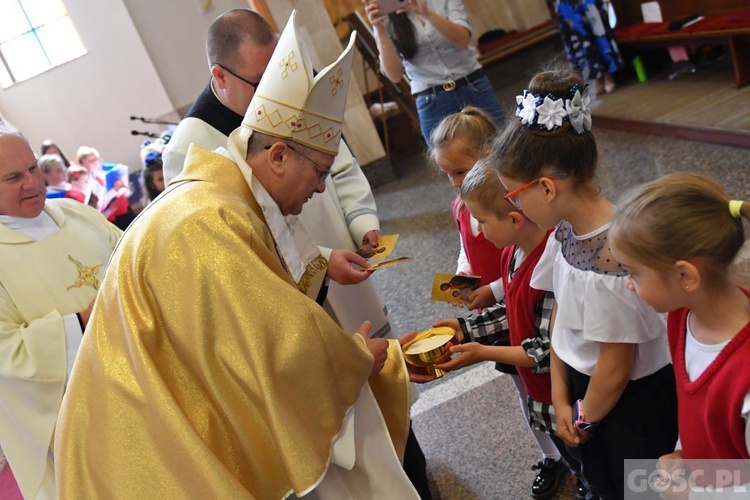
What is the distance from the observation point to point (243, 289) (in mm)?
1586

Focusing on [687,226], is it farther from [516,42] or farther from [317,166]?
[516,42]

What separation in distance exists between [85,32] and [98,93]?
0.61 metres

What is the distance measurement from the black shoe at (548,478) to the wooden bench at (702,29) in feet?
A: 11.4

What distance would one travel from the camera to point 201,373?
161 cm

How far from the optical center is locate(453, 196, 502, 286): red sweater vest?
234 cm

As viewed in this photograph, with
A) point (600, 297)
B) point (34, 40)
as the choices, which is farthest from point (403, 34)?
point (34, 40)

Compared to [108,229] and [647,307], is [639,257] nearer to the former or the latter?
[647,307]

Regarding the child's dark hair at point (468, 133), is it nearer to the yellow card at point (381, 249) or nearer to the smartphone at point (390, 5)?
the yellow card at point (381, 249)

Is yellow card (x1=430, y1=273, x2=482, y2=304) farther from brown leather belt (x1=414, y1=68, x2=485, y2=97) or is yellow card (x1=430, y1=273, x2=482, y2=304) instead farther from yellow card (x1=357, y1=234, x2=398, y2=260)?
brown leather belt (x1=414, y1=68, x2=485, y2=97)

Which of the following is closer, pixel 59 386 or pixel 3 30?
pixel 59 386

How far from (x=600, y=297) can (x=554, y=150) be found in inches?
13.5

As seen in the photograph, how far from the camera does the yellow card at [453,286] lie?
84.8 inches

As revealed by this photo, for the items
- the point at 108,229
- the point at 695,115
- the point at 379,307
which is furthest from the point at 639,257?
the point at 695,115

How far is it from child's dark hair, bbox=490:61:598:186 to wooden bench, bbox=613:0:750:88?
3637mm
